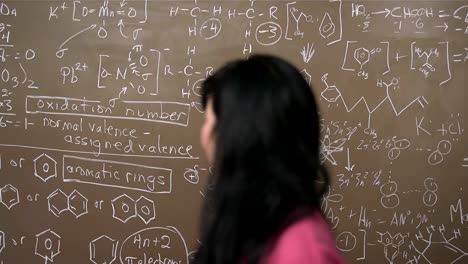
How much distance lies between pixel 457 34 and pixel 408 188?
0.85 meters

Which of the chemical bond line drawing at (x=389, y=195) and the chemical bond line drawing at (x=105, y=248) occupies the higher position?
the chemical bond line drawing at (x=389, y=195)

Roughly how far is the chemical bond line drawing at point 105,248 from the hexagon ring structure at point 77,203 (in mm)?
172

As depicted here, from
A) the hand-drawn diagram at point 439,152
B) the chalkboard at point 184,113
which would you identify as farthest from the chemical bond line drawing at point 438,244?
the hand-drawn diagram at point 439,152

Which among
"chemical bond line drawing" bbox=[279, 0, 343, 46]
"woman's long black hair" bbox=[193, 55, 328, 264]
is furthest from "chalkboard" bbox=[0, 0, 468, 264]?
"woman's long black hair" bbox=[193, 55, 328, 264]

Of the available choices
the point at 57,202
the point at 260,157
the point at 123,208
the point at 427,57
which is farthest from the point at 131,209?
the point at 427,57

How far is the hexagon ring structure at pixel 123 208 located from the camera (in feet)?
7.98

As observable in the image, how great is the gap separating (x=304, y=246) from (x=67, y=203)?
6.10 ft

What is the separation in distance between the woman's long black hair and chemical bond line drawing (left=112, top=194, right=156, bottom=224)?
1.47 meters

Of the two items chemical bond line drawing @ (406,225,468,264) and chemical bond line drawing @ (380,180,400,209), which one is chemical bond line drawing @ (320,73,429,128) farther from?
chemical bond line drawing @ (406,225,468,264)

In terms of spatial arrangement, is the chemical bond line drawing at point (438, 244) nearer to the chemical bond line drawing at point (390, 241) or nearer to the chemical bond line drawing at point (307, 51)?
the chemical bond line drawing at point (390, 241)

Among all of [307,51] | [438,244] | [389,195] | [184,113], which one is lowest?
[438,244]

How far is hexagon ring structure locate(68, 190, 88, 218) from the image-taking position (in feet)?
7.97

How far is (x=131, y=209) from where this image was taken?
8.00 feet

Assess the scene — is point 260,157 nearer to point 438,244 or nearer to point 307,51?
point 307,51
